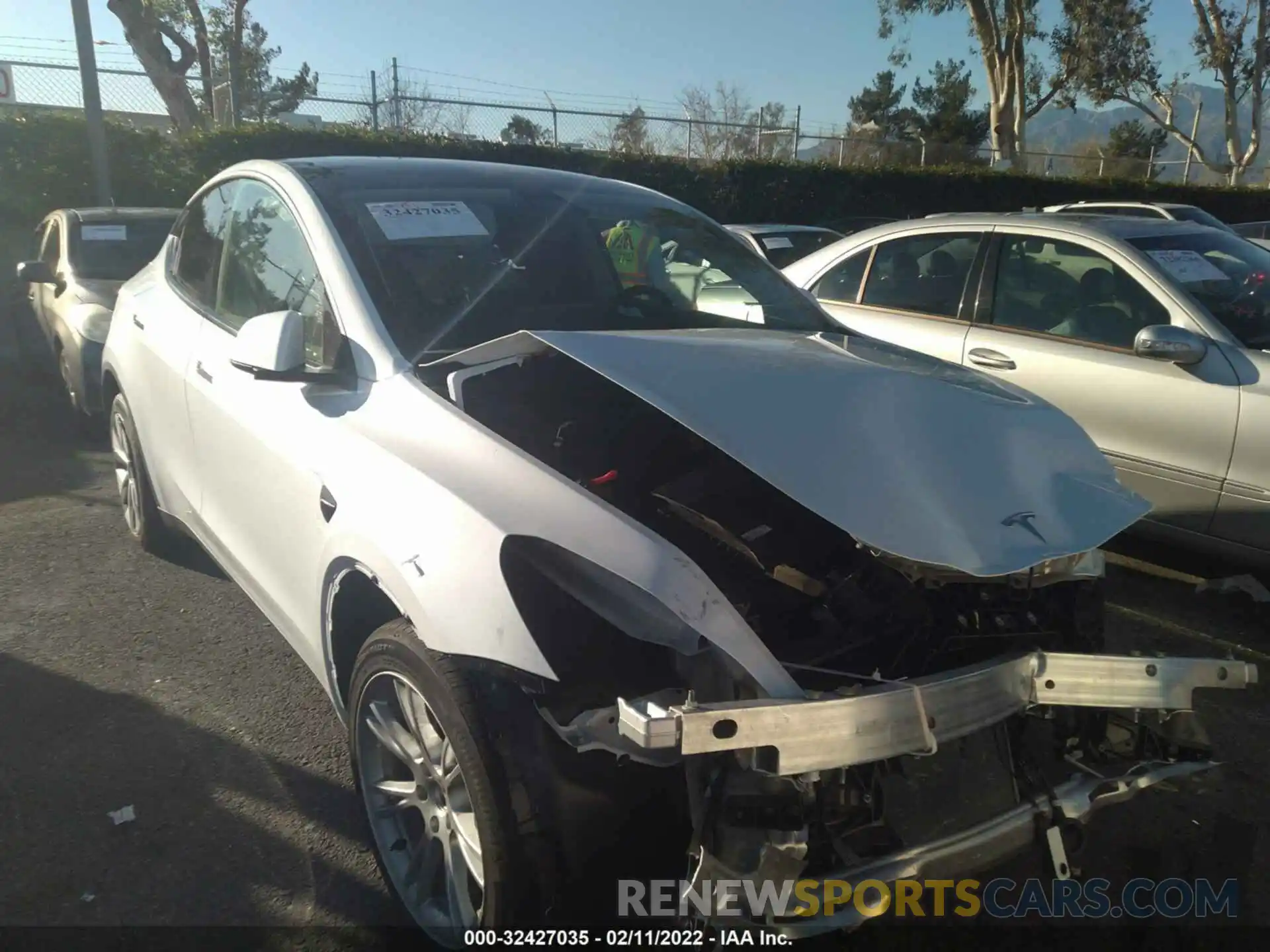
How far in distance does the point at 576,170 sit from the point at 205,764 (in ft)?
50.0

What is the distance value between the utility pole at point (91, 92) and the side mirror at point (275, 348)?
356 inches

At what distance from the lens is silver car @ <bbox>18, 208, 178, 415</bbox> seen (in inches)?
268

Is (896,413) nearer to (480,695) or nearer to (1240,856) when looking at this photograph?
(480,695)

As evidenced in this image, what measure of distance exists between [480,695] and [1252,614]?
3.84 meters

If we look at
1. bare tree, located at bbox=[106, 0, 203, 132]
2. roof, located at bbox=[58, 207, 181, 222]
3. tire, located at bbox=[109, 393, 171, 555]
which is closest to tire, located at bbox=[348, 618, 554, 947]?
tire, located at bbox=[109, 393, 171, 555]

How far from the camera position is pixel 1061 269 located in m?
5.06

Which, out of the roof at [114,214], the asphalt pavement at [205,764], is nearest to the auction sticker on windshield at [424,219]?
the asphalt pavement at [205,764]

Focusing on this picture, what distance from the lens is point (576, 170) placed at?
17047mm

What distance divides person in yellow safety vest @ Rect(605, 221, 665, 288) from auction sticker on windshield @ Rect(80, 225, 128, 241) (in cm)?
622

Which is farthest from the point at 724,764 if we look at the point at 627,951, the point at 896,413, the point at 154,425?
the point at 154,425

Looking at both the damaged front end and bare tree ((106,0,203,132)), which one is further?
bare tree ((106,0,203,132))

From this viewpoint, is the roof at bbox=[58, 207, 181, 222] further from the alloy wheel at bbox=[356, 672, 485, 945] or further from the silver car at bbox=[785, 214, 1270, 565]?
the alloy wheel at bbox=[356, 672, 485, 945]

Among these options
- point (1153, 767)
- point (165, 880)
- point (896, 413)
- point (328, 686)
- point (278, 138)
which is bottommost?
point (165, 880)

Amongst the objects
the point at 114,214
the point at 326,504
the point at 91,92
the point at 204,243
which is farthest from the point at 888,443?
the point at 91,92
